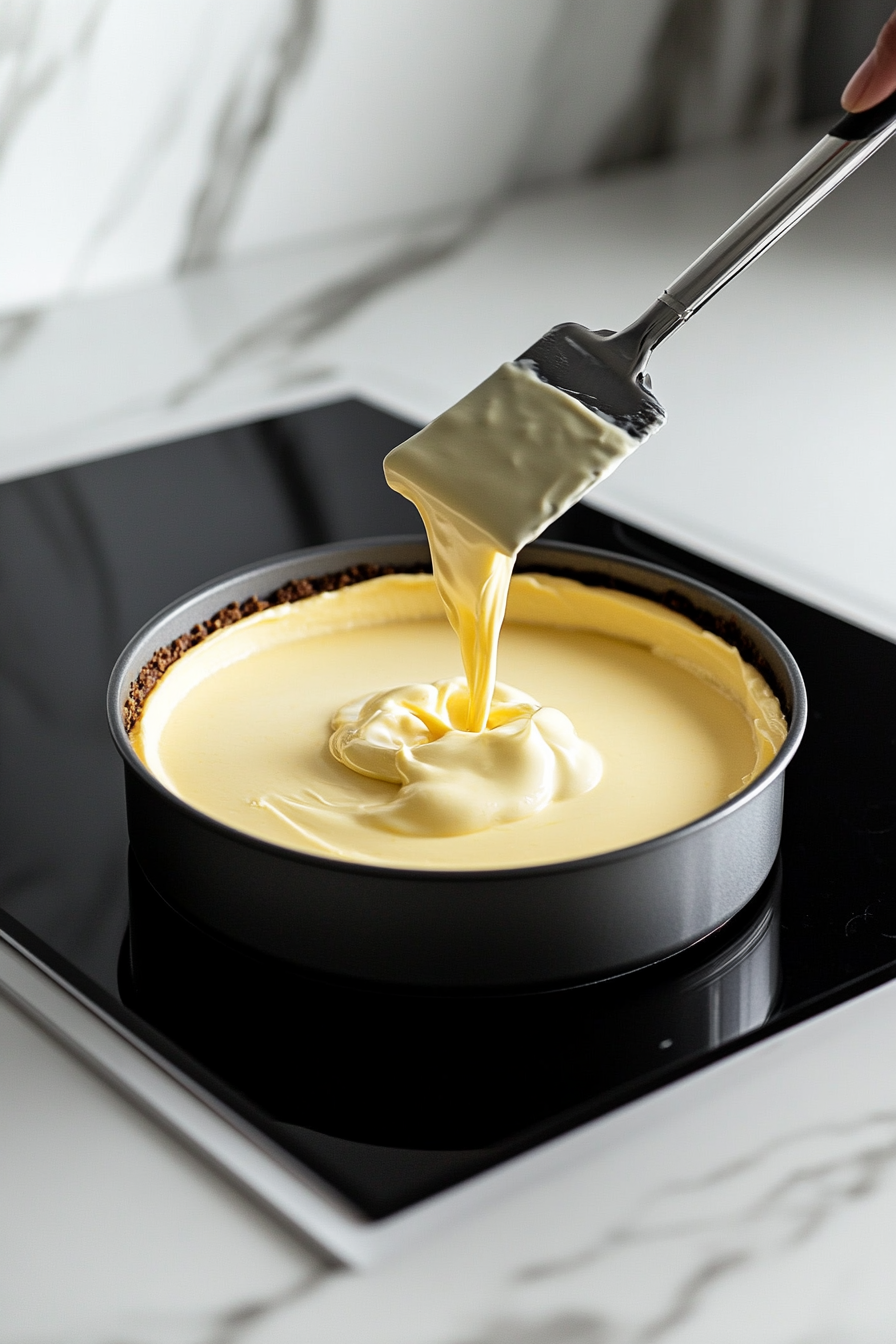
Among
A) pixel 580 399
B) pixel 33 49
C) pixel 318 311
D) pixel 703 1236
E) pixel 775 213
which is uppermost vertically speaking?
pixel 775 213

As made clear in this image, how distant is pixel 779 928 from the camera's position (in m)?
0.75

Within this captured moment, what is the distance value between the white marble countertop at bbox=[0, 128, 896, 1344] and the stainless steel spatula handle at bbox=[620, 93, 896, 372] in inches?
13.1

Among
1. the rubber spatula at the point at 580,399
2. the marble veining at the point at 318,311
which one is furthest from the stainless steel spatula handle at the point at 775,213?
the marble veining at the point at 318,311

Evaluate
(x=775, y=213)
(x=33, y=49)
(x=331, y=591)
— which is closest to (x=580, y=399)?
(x=775, y=213)

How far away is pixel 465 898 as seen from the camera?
2.11 ft

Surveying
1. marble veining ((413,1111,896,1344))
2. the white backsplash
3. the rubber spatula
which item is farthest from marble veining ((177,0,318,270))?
marble veining ((413,1111,896,1344))

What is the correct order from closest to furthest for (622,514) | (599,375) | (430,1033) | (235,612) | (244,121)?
(430,1033), (599,375), (235,612), (622,514), (244,121)

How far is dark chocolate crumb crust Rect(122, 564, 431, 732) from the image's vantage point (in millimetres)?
842

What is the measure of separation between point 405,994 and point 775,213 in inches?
15.7

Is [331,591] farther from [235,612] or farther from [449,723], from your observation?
[449,723]

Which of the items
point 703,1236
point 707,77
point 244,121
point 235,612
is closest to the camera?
point 703,1236

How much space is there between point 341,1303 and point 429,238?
4.97 ft

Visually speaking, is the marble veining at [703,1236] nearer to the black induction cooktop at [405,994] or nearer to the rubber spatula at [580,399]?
the black induction cooktop at [405,994]

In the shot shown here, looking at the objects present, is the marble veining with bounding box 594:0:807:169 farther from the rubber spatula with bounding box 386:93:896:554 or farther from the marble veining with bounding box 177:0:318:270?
the rubber spatula with bounding box 386:93:896:554
